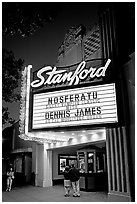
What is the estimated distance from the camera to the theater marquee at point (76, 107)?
315 inches

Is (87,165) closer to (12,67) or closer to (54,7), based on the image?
(12,67)

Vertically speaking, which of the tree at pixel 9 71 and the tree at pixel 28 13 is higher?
the tree at pixel 28 13

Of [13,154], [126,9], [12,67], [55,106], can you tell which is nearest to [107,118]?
[55,106]

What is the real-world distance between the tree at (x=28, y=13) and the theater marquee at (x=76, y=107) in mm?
3135

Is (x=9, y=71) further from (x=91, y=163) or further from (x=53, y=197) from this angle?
(x=91, y=163)

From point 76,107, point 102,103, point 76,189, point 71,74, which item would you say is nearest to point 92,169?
point 76,189

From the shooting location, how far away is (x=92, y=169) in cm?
1298

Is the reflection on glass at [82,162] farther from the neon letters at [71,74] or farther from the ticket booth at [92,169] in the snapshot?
the neon letters at [71,74]

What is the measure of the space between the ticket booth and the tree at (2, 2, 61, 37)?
341 inches

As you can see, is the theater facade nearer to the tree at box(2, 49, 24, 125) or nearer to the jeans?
the tree at box(2, 49, 24, 125)

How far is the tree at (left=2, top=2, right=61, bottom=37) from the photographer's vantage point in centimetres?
647

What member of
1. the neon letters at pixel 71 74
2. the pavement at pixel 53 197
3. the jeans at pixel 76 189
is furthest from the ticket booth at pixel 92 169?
the neon letters at pixel 71 74

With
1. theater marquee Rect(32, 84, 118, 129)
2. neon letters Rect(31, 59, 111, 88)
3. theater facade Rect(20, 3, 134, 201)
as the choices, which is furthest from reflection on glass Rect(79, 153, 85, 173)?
neon letters Rect(31, 59, 111, 88)

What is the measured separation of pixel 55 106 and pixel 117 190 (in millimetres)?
3873
